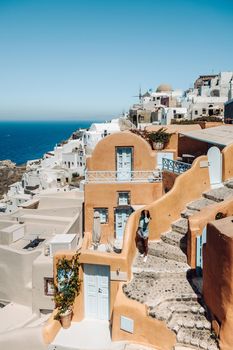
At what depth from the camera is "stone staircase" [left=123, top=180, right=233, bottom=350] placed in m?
9.20

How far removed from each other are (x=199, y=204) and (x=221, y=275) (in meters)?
6.03

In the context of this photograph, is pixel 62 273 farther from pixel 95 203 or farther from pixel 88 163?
pixel 88 163

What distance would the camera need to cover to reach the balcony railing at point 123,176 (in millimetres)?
17859

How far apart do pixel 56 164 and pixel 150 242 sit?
50.5 metres

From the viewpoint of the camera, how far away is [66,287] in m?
10.6

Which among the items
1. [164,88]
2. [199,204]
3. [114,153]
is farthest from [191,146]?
[164,88]

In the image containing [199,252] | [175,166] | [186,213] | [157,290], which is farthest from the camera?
[175,166]

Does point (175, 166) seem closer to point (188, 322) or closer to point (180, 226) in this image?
point (180, 226)

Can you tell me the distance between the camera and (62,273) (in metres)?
10.7

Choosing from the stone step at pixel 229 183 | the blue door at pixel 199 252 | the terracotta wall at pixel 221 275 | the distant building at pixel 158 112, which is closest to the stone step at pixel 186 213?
the stone step at pixel 229 183

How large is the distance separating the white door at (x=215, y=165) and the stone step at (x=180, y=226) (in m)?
3.00

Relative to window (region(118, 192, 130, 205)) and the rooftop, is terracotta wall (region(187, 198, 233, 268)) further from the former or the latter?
window (region(118, 192, 130, 205))

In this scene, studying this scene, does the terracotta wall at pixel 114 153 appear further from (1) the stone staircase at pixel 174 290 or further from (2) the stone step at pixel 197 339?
(2) the stone step at pixel 197 339

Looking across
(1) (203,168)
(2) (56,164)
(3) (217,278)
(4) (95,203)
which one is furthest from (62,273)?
(2) (56,164)
